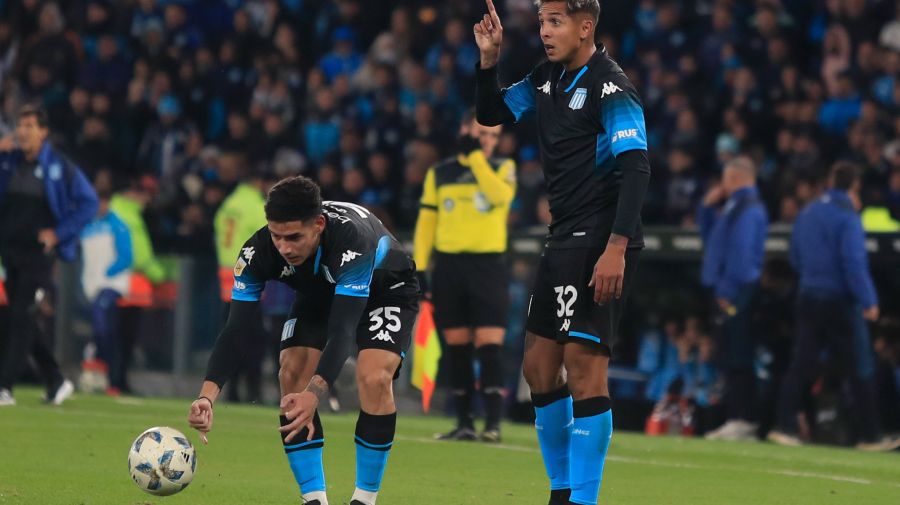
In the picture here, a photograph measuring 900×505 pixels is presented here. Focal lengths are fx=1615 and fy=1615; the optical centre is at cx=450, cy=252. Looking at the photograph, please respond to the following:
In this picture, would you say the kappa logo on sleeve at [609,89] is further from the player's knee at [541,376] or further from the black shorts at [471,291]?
the black shorts at [471,291]

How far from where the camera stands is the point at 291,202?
255 inches

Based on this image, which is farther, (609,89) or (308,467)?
(308,467)

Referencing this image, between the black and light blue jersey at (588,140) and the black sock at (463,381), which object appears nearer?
the black and light blue jersey at (588,140)

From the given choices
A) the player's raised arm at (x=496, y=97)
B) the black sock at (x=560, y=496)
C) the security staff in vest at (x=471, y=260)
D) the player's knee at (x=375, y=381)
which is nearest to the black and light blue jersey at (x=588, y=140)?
the player's raised arm at (x=496, y=97)

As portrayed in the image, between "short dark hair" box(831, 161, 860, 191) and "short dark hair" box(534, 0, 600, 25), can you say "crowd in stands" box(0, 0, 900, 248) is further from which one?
"short dark hair" box(534, 0, 600, 25)

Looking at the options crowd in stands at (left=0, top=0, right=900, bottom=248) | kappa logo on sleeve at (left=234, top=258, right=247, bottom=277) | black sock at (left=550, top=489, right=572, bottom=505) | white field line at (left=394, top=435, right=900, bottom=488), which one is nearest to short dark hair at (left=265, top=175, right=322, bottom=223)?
kappa logo on sleeve at (left=234, top=258, right=247, bottom=277)

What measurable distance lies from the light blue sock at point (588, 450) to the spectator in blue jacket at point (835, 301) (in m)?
5.96

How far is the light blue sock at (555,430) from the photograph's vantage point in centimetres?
708

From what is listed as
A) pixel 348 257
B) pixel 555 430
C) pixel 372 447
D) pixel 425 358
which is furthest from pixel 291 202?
pixel 425 358

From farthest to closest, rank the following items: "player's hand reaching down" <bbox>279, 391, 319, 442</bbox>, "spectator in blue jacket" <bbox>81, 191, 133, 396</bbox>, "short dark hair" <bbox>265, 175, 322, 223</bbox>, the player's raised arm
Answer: "spectator in blue jacket" <bbox>81, 191, 133, 396</bbox> → the player's raised arm → "short dark hair" <bbox>265, 175, 322, 223</bbox> → "player's hand reaching down" <bbox>279, 391, 319, 442</bbox>

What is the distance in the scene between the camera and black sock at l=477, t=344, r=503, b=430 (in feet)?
38.0

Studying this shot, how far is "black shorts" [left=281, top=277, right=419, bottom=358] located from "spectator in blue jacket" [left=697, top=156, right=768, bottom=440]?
6.18 m

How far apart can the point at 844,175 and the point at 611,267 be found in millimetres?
6299

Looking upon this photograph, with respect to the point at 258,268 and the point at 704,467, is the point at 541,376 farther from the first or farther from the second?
the point at 704,467
